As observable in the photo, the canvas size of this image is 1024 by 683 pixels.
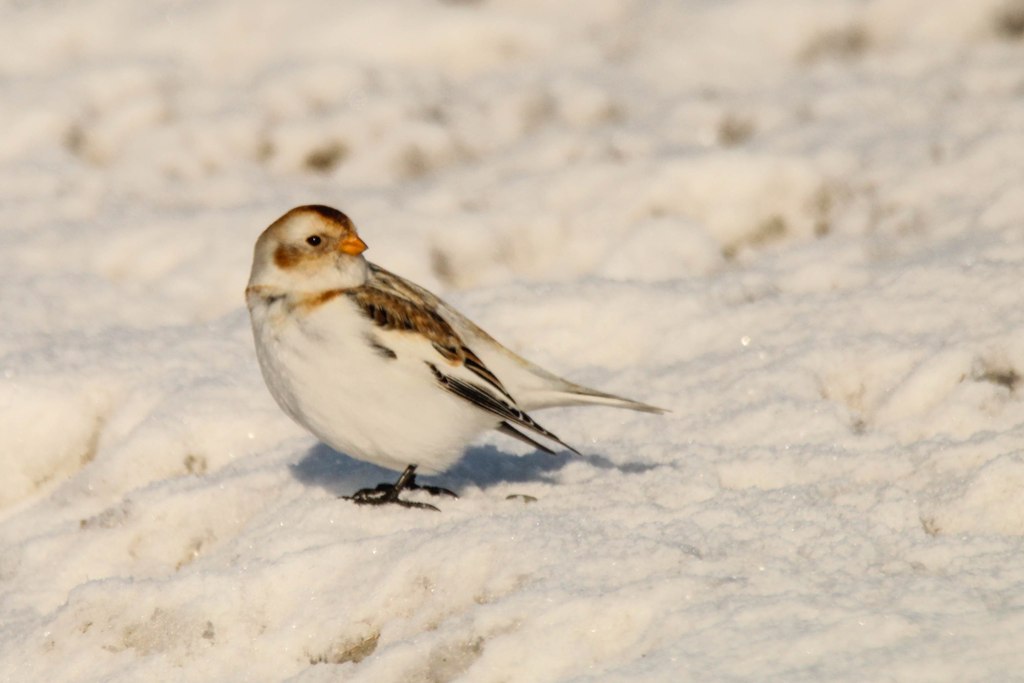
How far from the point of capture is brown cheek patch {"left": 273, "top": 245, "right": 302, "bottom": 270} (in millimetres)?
4750

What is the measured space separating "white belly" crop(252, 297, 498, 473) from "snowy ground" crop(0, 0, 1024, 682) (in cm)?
28

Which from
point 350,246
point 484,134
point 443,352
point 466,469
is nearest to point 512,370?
point 443,352

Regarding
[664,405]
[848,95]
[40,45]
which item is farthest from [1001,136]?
[40,45]

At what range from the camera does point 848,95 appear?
8453 mm

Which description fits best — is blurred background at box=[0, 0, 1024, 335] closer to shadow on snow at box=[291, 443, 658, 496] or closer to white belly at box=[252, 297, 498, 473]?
shadow on snow at box=[291, 443, 658, 496]

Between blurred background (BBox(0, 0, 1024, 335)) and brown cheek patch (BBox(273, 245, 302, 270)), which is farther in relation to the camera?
blurred background (BBox(0, 0, 1024, 335))

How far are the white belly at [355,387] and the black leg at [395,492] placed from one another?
0.40 ft

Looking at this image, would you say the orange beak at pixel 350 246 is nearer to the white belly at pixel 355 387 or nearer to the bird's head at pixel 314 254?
the bird's head at pixel 314 254

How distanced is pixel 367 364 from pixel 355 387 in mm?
86

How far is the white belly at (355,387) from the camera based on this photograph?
4539mm

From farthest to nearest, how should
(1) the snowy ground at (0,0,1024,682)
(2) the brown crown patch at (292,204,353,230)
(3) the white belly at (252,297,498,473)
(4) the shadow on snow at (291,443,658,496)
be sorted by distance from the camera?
(4) the shadow on snow at (291,443,658,496)
(2) the brown crown patch at (292,204,353,230)
(3) the white belly at (252,297,498,473)
(1) the snowy ground at (0,0,1024,682)

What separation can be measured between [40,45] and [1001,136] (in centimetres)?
632

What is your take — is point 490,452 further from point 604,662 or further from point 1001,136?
point 1001,136

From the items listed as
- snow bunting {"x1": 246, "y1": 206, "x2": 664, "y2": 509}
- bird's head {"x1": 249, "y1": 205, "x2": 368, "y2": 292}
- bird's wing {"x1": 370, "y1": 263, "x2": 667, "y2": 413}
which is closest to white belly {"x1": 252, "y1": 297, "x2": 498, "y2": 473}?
snow bunting {"x1": 246, "y1": 206, "x2": 664, "y2": 509}
